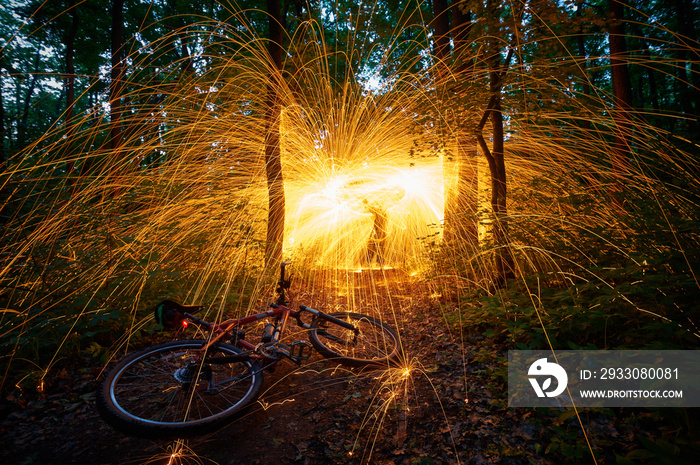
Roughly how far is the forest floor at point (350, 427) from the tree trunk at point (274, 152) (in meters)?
2.82

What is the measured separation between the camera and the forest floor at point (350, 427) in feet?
5.89

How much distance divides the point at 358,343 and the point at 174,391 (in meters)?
1.87

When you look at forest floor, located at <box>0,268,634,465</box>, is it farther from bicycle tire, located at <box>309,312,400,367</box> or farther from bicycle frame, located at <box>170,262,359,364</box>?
bicycle frame, located at <box>170,262,359,364</box>

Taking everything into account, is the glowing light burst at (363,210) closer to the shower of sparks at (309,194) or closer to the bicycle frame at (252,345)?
the shower of sparks at (309,194)

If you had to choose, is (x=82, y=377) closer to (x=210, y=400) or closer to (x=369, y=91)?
(x=210, y=400)

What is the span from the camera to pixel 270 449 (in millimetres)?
2010

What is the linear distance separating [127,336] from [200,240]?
149 centimetres

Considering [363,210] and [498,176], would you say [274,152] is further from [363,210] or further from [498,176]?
[498,176]

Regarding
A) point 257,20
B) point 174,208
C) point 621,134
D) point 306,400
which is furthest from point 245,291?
point 257,20

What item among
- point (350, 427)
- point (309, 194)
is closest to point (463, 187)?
point (309, 194)

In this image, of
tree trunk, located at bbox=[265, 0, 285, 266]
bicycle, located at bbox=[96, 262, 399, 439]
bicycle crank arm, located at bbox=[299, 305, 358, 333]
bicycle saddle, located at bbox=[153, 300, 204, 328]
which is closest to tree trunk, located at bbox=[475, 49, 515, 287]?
bicycle crank arm, located at bbox=[299, 305, 358, 333]

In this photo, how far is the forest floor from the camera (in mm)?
1794

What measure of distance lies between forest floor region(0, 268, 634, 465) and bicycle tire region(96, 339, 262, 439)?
0.16 metres

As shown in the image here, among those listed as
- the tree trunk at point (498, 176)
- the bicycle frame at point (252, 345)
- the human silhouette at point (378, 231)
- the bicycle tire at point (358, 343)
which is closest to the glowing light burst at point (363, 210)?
the human silhouette at point (378, 231)
